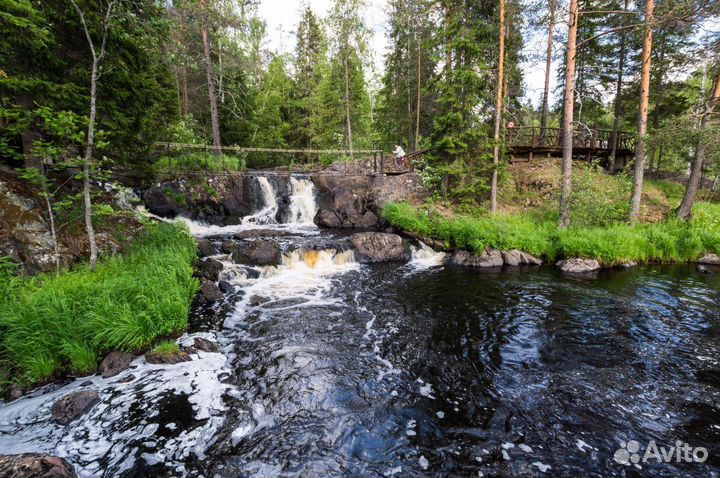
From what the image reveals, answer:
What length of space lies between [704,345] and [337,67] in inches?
1089

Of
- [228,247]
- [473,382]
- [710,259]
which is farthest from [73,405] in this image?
[710,259]

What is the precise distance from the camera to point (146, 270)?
7273mm

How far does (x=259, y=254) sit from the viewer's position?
1128cm

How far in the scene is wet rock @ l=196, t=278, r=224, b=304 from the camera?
27.7 ft

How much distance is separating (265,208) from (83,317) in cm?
1277

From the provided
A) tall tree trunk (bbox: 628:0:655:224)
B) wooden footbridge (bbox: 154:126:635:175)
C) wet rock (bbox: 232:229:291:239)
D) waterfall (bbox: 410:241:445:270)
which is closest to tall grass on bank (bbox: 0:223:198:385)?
wet rock (bbox: 232:229:291:239)

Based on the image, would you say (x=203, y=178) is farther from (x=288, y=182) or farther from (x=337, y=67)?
(x=337, y=67)

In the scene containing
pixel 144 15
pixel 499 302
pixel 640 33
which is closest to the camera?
pixel 144 15

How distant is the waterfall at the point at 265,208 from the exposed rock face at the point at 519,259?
466 inches

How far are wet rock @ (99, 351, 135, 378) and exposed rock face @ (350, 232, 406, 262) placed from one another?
839 centimetres

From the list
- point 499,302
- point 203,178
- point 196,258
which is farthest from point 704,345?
point 203,178

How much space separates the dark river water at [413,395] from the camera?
12.8 feet

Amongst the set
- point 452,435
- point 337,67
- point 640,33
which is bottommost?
point 452,435

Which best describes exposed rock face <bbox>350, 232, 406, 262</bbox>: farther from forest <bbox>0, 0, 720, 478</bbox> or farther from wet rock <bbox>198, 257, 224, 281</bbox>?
wet rock <bbox>198, 257, 224, 281</bbox>
